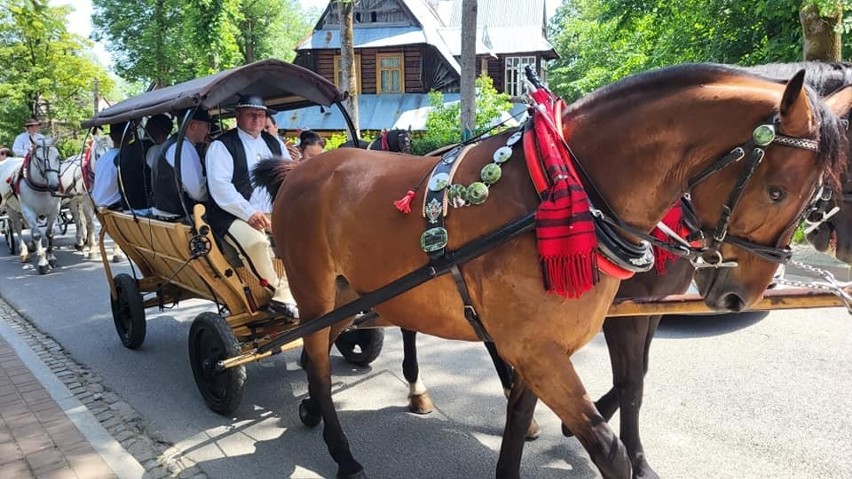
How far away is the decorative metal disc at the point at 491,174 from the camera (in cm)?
242

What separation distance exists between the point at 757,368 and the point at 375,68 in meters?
23.5

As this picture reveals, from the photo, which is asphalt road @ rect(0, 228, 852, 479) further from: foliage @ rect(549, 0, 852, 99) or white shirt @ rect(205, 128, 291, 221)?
foliage @ rect(549, 0, 852, 99)

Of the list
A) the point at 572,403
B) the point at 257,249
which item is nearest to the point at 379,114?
the point at 257,249

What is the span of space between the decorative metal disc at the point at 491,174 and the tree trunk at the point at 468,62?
8099 mm

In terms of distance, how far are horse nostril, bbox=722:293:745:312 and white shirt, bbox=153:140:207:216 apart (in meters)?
4.09

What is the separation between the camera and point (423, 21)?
26.1 m

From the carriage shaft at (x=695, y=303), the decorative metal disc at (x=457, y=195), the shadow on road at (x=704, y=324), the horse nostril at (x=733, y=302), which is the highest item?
the decorative metal disc at (x=457, y=195)

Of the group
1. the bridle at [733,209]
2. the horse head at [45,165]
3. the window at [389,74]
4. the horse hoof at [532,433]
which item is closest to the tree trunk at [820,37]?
the horse hoof at [532,433]

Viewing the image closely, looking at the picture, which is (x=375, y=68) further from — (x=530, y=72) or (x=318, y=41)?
(x=530, y=72)

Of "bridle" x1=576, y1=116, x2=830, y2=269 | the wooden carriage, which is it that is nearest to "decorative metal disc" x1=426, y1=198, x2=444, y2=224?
"bridle" x1=576, y1=116, x2=830, y2=269

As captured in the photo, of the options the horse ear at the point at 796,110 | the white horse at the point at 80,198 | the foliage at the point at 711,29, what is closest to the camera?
the horse ear at the point at 796,110

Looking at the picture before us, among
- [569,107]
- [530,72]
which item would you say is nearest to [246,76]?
[530,72]

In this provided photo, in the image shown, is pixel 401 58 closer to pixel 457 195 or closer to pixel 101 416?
pixel 101 416

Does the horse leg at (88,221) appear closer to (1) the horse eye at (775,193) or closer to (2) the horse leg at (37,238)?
(2) the horse leg at (37,238)
